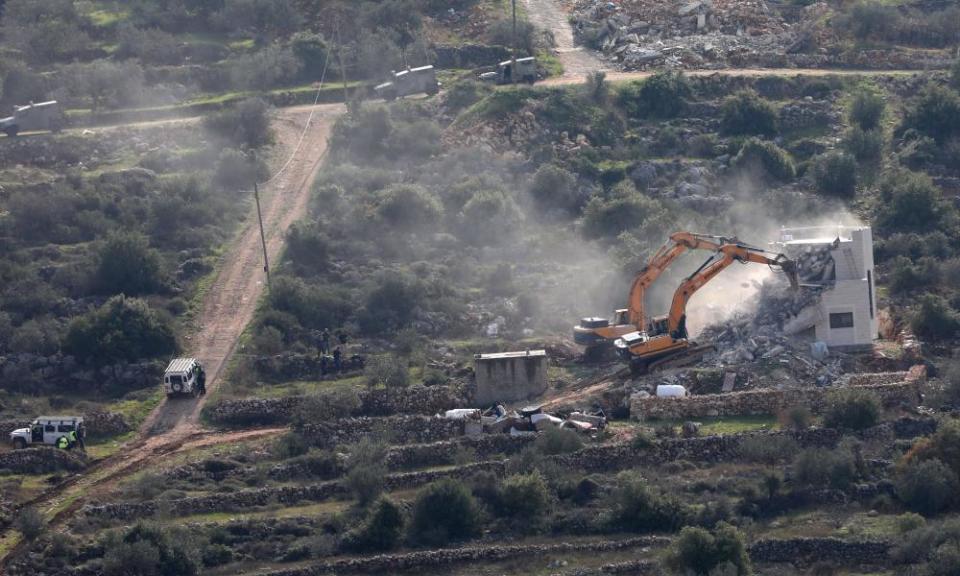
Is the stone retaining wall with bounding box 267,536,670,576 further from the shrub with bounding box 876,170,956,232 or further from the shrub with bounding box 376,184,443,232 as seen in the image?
the shrub with bounding box 876,170,956,232

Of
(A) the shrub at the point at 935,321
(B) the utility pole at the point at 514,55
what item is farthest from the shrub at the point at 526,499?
(B) the utility pole at the point at 514,55

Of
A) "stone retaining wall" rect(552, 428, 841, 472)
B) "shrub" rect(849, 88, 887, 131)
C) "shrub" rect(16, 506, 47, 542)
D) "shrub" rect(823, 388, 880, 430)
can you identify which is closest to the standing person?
"stone retaining wall" rect(552, 428, 841, 472)

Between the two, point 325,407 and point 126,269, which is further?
point 126,269

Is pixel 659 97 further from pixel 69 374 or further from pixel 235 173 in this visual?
pixel 69 374

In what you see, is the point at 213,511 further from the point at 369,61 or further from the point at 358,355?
the point at 369,61

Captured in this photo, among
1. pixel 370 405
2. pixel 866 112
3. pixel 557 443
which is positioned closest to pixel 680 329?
pixel 557 443

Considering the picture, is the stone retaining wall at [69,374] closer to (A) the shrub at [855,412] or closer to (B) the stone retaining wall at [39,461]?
(B) the stone retaining wall at [39,461]

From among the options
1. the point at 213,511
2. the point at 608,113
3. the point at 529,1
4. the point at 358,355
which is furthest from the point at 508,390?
the point at 529,1
